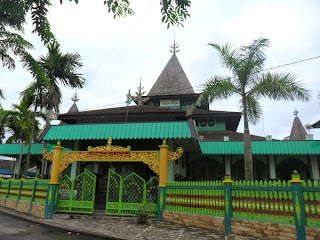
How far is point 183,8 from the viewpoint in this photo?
4.71m

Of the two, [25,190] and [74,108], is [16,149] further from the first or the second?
[74,108]

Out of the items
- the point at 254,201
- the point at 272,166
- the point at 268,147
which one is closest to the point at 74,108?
the point at 268,147

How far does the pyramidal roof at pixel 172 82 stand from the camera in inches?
1013

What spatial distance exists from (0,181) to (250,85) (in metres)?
14.7

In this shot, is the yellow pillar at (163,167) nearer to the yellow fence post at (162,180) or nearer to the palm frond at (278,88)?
the yellow fence post at (162,180)

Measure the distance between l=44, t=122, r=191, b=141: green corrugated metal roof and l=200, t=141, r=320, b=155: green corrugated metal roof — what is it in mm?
6353

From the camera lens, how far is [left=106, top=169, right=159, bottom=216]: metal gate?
954 cm

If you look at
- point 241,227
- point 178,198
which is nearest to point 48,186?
point 178,198

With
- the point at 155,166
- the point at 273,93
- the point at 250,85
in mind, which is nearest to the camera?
the point at 155,166

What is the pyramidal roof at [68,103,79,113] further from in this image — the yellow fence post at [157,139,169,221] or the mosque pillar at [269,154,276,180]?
the yellow fence post at [157,139,169,221]

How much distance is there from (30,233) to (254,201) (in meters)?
6.61

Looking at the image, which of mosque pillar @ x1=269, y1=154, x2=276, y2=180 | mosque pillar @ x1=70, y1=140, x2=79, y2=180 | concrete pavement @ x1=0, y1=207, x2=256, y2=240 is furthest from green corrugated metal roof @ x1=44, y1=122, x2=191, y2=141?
mosque pillar @ x1=269, y1=154, x2=276, y2=180

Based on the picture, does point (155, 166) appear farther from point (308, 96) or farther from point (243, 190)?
point (308, 96)

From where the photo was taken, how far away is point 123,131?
10.5 meters
